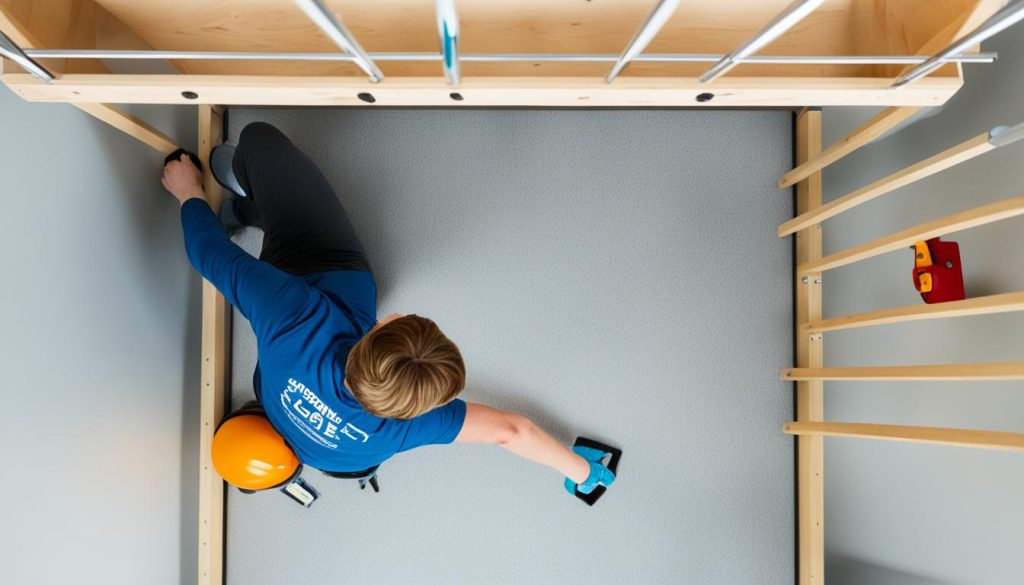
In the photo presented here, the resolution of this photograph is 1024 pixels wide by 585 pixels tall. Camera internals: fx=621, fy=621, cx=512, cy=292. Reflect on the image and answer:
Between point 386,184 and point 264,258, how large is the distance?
48 cm

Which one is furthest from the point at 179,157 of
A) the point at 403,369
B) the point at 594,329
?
the point at 594,329

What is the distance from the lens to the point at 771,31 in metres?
0.84

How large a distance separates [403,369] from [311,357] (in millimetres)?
270

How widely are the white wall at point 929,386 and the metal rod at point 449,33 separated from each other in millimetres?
1297

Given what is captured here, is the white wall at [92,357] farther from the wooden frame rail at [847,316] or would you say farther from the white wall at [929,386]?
the white wall at [929,386]

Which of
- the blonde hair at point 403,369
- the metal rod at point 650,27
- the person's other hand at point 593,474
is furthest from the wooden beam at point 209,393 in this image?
the metal rod at point 650,27

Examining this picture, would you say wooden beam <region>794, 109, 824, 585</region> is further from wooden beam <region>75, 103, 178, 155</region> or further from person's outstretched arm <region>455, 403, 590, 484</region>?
wooden beam <region>75, 103, 178, 155</region>

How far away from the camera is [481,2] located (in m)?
1.13

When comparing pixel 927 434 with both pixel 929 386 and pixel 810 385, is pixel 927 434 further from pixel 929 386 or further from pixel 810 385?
pixel 810 385

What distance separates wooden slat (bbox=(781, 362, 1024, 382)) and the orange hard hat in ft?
4.85

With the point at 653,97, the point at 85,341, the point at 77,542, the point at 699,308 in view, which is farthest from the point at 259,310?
the point at 699,308

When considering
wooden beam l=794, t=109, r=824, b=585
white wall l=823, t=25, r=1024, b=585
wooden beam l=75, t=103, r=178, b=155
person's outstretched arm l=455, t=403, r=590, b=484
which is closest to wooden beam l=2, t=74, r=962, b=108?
wooden beam l=75, t=103, r=178, b=155

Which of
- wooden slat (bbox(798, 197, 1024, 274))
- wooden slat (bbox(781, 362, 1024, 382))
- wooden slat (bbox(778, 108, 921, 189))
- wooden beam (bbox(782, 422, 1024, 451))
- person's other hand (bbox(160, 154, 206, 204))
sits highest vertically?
wooden slat (bbox(778, 108, 921, 189))

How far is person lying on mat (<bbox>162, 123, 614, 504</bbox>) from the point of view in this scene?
123cm
